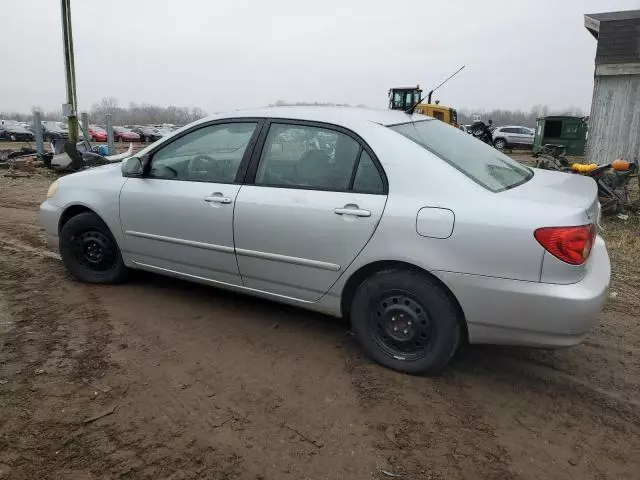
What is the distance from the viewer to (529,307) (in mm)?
2562

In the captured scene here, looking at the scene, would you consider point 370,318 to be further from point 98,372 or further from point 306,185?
point 98,372

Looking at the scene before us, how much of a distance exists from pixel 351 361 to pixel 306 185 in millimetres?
1161

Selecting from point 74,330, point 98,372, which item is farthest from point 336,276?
point 74,330

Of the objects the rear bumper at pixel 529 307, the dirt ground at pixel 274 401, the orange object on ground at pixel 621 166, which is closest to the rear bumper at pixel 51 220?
the dirt ground at pixel 274 401

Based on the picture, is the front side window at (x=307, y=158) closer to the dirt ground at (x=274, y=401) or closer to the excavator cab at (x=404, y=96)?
the dirt ground at (x=274, y=401)

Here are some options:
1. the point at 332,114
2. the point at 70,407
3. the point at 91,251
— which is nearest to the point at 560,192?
the point at 332,114

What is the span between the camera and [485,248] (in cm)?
258

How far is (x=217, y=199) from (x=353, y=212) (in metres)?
1.04

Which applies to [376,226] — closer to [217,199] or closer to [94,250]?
[217,199]

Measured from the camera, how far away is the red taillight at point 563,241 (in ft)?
8.09

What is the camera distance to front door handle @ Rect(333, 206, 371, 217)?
2.89 meters

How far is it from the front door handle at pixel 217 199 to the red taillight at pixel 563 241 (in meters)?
1.95

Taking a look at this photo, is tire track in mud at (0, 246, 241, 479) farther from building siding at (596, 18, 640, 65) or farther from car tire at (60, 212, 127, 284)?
building siding at (596, 18, 640, 65)

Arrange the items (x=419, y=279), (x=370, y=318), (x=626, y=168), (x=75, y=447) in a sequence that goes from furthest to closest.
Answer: (x=626, y=168) → (x=370, y=318) → (x=419, y=279) → (x=75, y=447)
